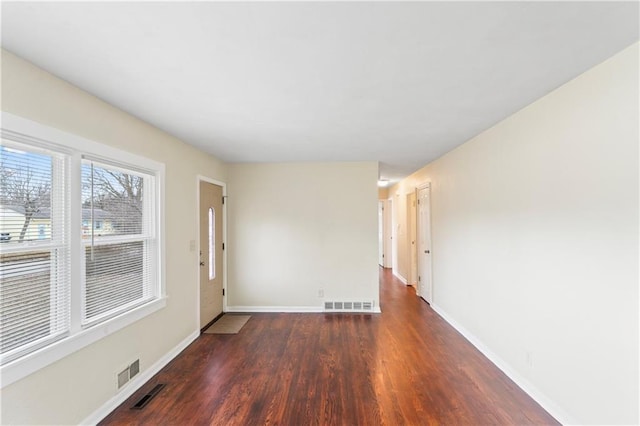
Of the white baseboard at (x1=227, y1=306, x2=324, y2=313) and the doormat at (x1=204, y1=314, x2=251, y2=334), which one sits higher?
the white baseboard at (x1=227, y1=306, x2=324, y2=313)

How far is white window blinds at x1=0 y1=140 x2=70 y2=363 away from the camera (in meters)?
1.56

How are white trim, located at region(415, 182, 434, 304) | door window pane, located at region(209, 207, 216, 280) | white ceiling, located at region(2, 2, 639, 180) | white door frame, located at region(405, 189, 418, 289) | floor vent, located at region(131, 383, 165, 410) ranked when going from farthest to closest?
white door frame, located at region(405, 189, 418, 289)
white trim, located at region(415, 182, 434, 304)
door window pane, located at region(209, 207, 216, 280)
floor vent, located at region(131, 383, 165, 410)
white ceiling, located at region(2, 2, 639, 180)

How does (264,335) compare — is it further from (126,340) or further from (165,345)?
(126,340)

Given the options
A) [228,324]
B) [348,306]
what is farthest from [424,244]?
[228,324]

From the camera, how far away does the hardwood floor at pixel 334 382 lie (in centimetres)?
211

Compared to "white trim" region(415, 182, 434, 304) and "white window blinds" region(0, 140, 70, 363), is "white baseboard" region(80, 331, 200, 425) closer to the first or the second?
"white window blinds" region(0, 140, 70, 363)

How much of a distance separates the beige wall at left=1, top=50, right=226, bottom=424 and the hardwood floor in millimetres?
306

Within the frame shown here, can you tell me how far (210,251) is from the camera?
405cm

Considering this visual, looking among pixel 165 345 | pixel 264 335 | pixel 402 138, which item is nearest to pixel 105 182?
pixel 165 345

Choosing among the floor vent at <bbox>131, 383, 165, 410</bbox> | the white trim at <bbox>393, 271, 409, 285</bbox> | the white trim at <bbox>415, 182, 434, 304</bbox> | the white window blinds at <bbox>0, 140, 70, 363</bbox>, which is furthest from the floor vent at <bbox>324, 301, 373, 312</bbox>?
the white window blinds at <bbox>0, 140, 70, 363</bbox>

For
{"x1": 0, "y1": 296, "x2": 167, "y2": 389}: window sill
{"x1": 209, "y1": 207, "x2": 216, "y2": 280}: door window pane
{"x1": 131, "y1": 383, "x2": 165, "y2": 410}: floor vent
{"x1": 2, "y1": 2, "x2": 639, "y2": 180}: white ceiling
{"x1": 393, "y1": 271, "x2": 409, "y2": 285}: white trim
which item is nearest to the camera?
{"x1": 2, "y1": 2, "x2": 639, "y2": 180}: white ceiling

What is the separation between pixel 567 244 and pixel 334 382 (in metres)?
2.20

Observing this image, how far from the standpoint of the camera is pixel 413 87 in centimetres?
198

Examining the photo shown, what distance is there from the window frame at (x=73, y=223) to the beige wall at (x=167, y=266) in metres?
0.05
